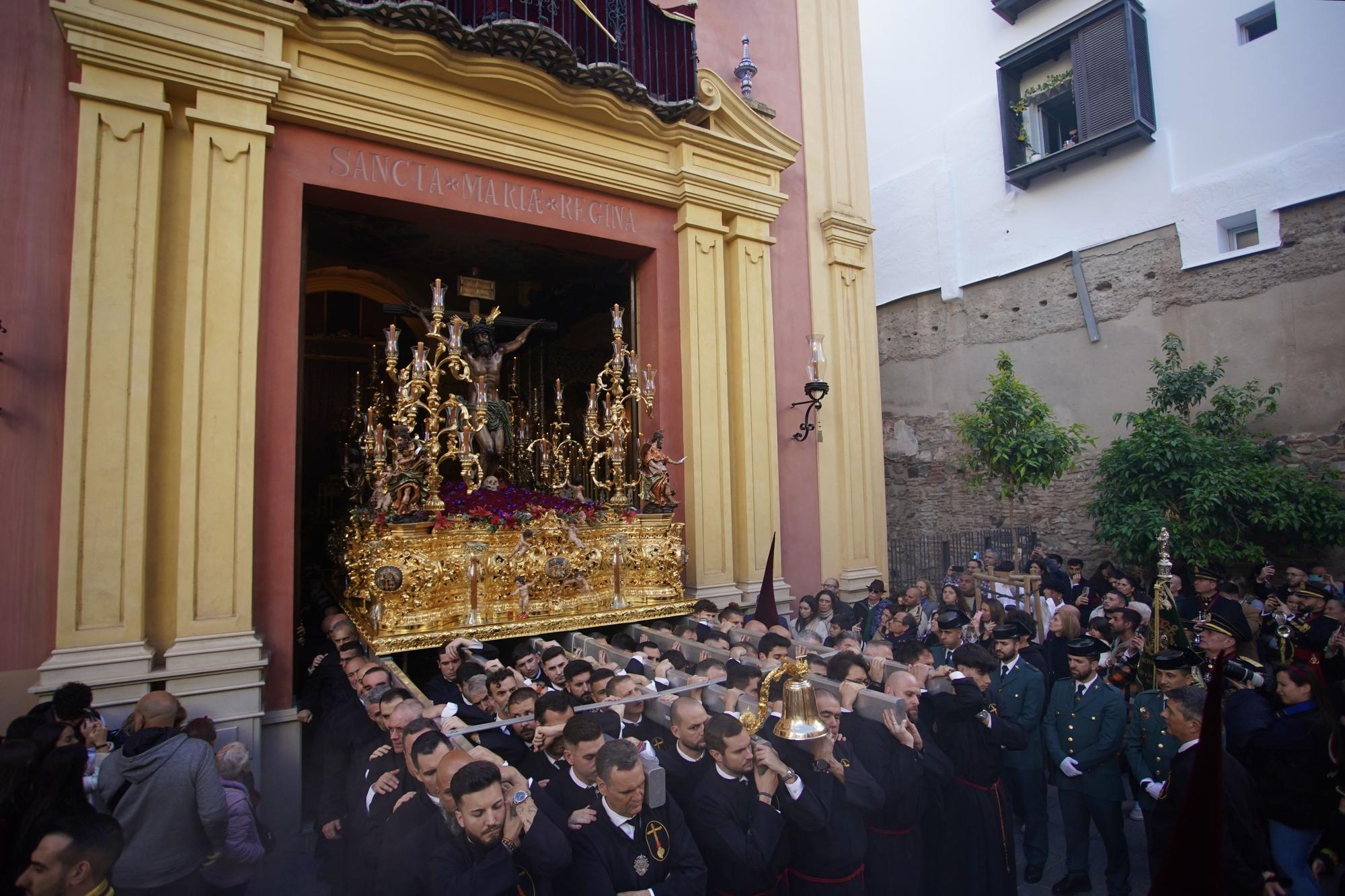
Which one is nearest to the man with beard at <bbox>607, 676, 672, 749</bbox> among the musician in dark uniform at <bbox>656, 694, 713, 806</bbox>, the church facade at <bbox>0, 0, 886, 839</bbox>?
the musician in dark uniform at <bbox>656, 694, 713, 806</bbox>

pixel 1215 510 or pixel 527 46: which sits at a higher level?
pixel 527 46

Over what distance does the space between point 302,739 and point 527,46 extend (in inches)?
253

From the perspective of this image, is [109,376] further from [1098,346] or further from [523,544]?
[1098,346]

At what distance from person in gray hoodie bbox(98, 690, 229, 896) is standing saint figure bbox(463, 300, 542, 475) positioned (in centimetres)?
419

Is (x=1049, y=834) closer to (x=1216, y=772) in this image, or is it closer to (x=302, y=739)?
(x=1216, y=772)

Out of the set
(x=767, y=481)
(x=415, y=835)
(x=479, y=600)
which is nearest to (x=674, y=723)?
(x=415, y=835)

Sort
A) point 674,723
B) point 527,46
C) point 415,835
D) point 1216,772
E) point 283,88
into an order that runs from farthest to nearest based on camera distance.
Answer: point 527,46
point 283,88
point 674,723
point 415,835
point 1216,772

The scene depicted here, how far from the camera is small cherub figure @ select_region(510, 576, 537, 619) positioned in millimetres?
6703

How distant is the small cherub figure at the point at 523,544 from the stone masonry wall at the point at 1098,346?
1147 cm

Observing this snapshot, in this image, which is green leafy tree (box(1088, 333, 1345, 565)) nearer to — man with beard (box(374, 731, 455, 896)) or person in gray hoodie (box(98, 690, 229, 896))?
man with beard (box(374, 731, 455, 896))

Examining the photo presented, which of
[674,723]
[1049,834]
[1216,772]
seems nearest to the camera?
[1216,772]

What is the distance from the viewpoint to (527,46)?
702 cm

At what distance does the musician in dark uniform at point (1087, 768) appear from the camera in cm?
480

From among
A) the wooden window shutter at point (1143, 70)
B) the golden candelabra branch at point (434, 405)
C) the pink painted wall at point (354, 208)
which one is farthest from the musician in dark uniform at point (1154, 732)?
the wooden window shutter at point (1143, 70)
